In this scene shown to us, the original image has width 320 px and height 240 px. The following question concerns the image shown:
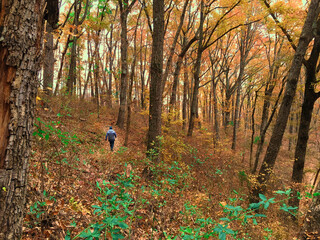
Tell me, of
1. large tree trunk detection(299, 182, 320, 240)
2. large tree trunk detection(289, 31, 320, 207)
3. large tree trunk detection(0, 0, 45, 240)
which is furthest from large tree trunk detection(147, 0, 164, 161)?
large tree trunk detection(289, 31, 320, 207)

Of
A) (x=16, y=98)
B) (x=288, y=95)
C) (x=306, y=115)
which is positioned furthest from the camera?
(x=306, y=115)

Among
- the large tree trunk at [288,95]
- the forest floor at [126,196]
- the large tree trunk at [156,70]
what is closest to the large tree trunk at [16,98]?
the forest floor at [126,196]

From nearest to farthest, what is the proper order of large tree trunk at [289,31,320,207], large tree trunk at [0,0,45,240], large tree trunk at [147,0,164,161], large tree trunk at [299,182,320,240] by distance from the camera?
large tree trunk at [0,0,45,240], large tree trunk at [299,182,320,240], large tree trunk at [147,0,164,161], large tree trunk at [289,31,320,207]

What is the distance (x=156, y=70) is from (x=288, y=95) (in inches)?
182

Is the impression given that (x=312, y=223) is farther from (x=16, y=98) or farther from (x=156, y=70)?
(x=156, y=70)

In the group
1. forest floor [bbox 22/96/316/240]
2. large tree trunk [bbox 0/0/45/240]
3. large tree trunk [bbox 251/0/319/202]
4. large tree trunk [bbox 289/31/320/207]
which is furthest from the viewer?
large tree trunk [bbox 289/31/320/207]

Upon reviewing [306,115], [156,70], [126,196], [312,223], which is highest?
[156,70]

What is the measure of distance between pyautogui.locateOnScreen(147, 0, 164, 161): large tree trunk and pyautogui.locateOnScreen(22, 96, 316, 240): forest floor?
47 cm

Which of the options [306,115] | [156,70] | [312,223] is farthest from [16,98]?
[306,115]

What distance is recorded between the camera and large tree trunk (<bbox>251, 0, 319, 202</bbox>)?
557 centimetres

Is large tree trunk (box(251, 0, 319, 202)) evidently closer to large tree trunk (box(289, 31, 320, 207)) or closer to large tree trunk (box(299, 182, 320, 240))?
large tree trunk (box(289, 31, 320, 207))

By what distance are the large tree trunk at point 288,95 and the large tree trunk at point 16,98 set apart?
21.8 ft

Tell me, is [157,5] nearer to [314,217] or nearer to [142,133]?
[314,217]

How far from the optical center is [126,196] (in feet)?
6.84
